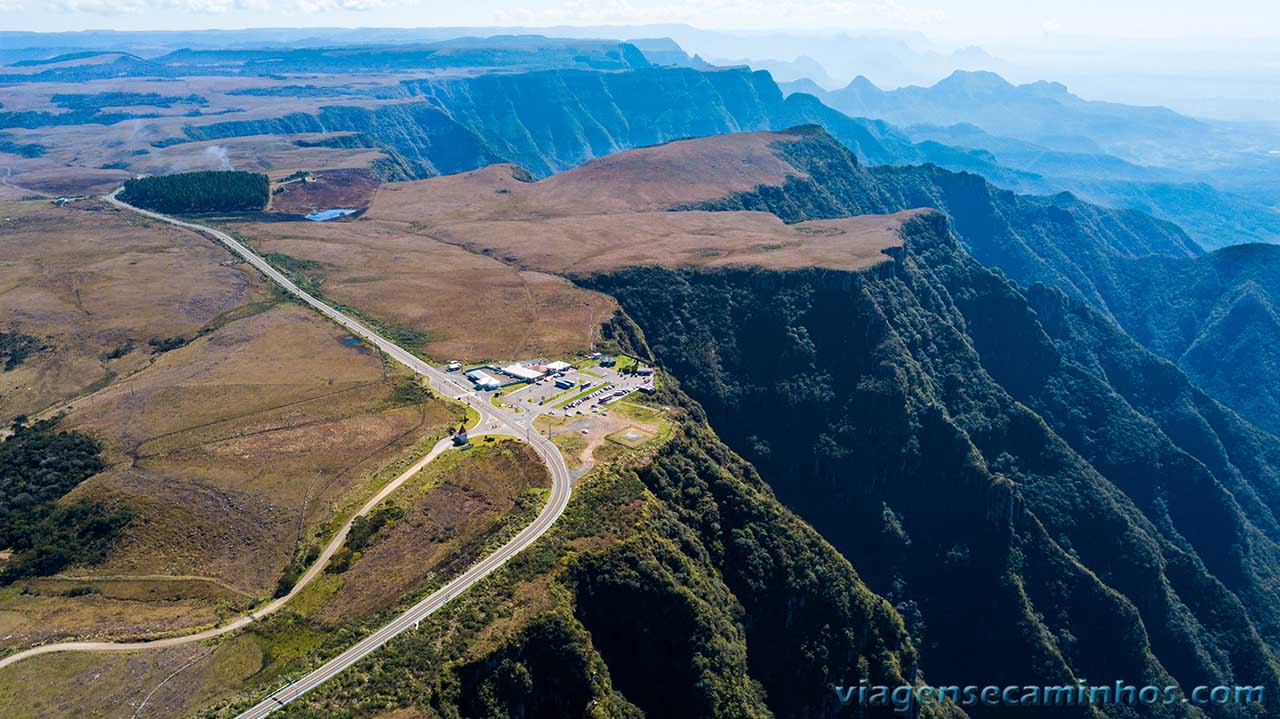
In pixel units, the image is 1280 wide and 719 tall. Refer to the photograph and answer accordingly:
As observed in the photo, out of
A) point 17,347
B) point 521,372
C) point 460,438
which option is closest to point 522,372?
point 521,372

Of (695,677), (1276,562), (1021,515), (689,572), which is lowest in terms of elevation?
(1276,562)

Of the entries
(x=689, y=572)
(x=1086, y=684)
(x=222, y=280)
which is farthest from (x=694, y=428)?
(x=222, y=280)

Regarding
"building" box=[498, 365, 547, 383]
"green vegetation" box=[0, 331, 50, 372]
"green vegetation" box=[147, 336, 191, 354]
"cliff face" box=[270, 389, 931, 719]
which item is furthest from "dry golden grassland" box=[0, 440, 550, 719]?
"green vegetation" box=[0, 331, 50, 372]

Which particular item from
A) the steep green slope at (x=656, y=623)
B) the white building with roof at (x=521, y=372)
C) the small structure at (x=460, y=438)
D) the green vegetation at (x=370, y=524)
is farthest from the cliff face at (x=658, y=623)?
the white building with roof at (x=521, y=372)

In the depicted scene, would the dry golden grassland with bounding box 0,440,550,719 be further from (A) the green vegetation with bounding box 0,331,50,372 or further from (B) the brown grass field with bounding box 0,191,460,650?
(A) the green vegetation with bounding box 0,331,50,372

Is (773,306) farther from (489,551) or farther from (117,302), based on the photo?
(117,302)

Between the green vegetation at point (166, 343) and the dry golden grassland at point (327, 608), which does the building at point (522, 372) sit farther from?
the green vegetation at point (166, 343)

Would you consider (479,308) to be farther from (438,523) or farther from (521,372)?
(438,523)
